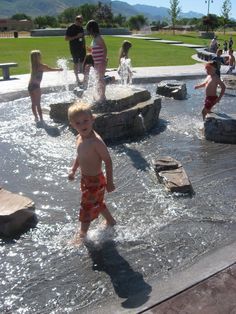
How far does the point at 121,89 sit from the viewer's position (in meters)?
9.12

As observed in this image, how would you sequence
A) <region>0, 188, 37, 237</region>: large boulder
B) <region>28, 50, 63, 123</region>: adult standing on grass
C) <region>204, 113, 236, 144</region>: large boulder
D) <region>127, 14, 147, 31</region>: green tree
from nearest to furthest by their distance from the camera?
<region>0, 188, 37, 237</region>: large boulder → <region>204, 113, 236, 144</region>: large boulder → <region>28, 50, 63, 123</region>: adult standing on grass → <region>127, 14, 147, 31</region>: green tree

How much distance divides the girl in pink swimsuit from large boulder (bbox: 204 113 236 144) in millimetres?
1954

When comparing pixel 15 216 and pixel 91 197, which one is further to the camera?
pixel 15 216

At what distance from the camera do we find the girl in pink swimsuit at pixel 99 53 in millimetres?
8242

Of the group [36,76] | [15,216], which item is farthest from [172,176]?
[36,76]

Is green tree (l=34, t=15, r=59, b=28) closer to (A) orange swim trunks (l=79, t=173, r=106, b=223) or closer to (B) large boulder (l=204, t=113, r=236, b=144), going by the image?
(B) large boulder (l=204, t=113, r=236, b=144)

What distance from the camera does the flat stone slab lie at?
17.4 feet

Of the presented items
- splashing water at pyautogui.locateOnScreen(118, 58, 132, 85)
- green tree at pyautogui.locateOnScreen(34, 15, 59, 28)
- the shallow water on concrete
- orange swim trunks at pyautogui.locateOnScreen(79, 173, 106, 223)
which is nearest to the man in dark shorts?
splashing water at pyautogui.locateOnScreen(118, 58, 132, 85)

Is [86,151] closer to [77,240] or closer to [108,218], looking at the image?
[108,218]

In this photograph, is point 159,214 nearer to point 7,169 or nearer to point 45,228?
point 45,228

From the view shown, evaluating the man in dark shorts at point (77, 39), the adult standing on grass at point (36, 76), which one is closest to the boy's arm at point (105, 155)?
the adult standing on grass at point (36, 76)

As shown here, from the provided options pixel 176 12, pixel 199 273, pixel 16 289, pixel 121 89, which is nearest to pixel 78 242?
pixel 16 289

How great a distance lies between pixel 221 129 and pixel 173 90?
3.86 m

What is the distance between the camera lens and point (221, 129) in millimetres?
7586
